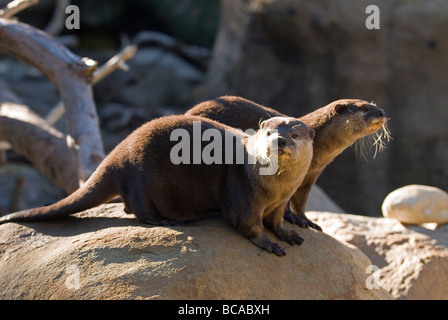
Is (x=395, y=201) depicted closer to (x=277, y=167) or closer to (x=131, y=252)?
(x=277, y=167)

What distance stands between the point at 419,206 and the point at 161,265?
2318mm

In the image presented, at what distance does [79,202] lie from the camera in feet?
10.3

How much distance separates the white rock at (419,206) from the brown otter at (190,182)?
1.50 m

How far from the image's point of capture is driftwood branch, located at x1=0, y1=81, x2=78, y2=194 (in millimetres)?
4961

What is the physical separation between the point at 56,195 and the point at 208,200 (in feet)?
16.7

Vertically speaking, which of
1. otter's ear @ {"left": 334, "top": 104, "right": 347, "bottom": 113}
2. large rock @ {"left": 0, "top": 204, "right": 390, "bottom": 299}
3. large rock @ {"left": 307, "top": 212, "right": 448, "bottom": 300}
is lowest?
large rock @ {"left": 307, "top": 212, "right": 448, "bottom": 300}

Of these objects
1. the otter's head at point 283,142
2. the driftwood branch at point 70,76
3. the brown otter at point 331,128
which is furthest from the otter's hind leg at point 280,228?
the driftwood branch at point 70,76

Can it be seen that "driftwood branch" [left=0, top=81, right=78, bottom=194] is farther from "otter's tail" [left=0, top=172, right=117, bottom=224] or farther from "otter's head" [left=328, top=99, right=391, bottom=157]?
"otter's head" [left=328, top=99, right=391, bottom=157]

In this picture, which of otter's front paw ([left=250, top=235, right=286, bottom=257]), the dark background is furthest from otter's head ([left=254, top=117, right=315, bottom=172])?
the dark background

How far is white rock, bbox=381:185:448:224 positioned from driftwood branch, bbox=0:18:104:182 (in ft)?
7.04

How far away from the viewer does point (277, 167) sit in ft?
9.15

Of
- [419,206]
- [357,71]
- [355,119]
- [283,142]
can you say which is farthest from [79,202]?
[357,71]

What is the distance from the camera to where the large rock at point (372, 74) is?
23.3ft
